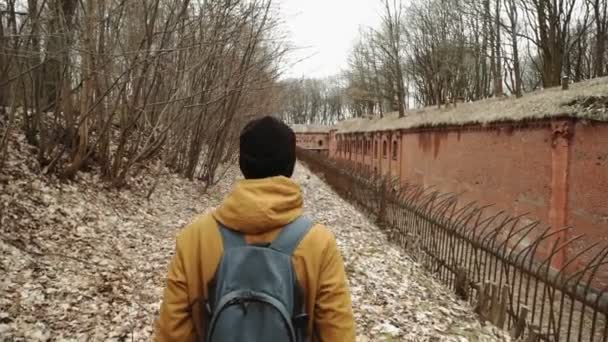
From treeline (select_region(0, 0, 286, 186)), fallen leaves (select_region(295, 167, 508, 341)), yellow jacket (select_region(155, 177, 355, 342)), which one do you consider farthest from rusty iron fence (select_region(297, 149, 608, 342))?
treeline (select_region(0, 0, 286, 186))

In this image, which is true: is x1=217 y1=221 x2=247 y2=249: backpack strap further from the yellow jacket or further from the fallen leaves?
the fallen leaves

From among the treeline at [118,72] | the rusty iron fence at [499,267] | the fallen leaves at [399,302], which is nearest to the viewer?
the rusty iron fence at [499,267]

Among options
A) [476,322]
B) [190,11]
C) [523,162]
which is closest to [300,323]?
[476,322]

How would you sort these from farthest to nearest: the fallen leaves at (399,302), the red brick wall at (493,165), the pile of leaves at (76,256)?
the red brick wall at (493,165) → the fallen leaves at (399,302) → the pile of leaves at (76,256)

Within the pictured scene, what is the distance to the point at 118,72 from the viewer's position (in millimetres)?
9148

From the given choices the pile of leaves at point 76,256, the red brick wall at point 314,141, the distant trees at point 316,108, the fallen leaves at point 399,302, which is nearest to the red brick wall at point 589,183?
the fallen leaves at point 399,302

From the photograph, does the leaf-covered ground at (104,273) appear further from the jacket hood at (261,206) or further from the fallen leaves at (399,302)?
the jacket hood at (261,206)

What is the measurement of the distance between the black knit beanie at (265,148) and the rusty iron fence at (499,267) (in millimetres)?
3086

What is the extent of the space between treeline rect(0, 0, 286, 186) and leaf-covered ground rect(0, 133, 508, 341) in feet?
2.20

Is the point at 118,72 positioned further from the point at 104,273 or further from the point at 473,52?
the point at 473,52

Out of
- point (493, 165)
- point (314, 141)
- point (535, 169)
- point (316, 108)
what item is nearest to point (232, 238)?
point (535, 169)

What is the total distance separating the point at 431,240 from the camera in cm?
737

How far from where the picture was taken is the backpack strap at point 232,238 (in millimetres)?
1674

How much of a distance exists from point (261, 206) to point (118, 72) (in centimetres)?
864
